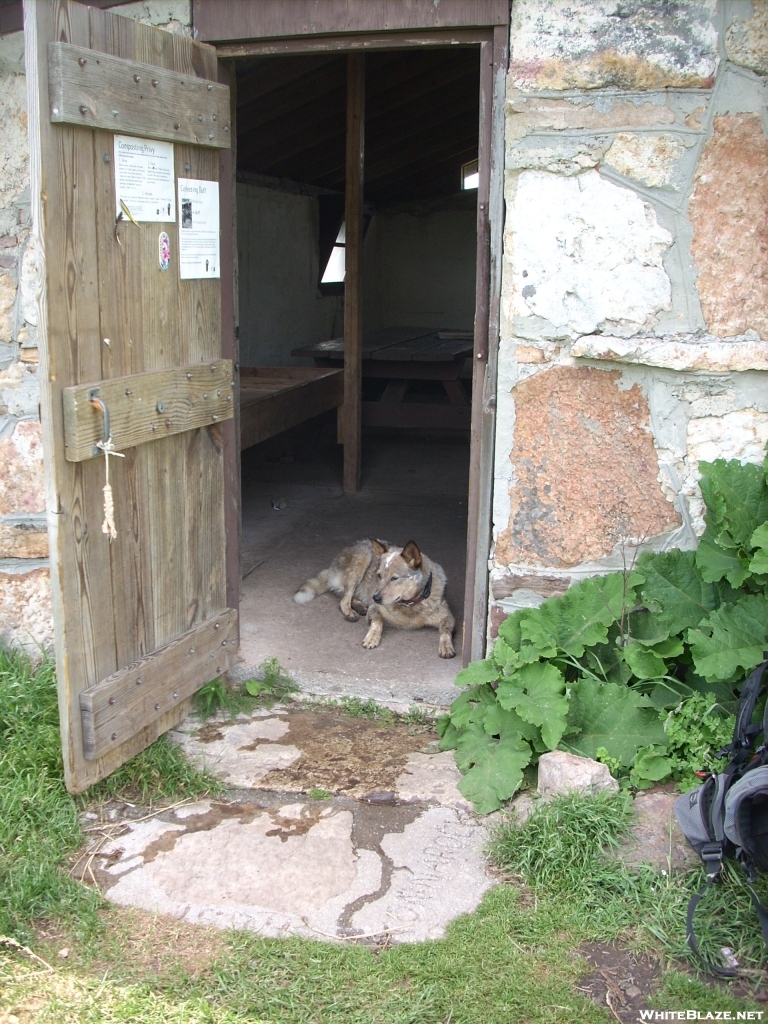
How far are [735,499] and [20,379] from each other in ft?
9.90

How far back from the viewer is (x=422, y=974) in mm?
2859

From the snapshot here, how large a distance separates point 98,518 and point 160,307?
2.85ft

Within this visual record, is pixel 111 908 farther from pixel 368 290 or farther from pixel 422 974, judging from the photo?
pixel 368 290

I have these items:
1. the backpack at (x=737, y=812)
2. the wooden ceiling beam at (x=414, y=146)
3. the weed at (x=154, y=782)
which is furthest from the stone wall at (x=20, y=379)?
the wooden ceiling beam at (x=414, y=146)

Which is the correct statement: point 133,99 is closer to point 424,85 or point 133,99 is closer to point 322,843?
point 322,843

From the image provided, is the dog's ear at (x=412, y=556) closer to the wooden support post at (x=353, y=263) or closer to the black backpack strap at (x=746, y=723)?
the black backpack strap at (x=746, y=723)

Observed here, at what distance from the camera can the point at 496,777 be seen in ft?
12.0

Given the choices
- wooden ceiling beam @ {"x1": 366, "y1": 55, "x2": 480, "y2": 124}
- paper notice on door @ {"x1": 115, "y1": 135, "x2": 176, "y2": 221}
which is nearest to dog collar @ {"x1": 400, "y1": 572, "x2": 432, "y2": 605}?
paper notice on door @ {"x1": 115, "y1": 135, "x2": 176, "y2": 221}

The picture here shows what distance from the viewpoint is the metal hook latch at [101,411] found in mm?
3309

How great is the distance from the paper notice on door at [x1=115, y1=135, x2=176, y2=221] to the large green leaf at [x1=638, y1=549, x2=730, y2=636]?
2.29 metres

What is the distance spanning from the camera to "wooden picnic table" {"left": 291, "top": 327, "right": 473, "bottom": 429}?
29.8 ft

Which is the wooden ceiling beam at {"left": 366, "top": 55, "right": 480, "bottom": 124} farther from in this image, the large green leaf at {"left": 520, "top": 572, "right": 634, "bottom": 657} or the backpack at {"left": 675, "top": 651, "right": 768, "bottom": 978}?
the backpack at {"left": 675, "top": 651, "right": 768, "bottom": 978}

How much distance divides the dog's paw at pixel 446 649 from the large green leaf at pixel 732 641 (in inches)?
62.3

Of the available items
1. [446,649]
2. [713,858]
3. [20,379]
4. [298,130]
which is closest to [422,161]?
[298,130]
